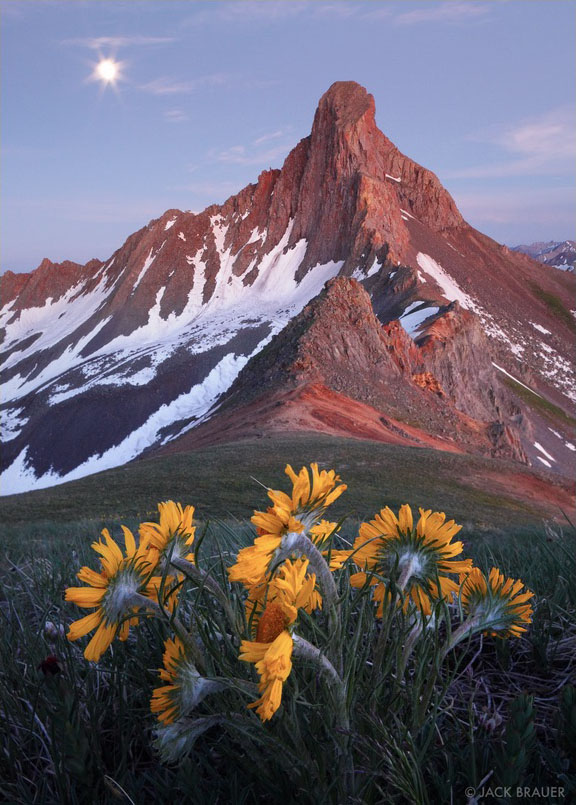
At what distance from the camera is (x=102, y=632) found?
0.98 m

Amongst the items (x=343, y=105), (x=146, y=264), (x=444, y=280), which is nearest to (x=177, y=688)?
(x=444, y=280)

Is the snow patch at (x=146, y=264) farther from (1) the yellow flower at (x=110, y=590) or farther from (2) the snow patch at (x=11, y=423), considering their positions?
(1) the yellow flower at (x=110, y=590)

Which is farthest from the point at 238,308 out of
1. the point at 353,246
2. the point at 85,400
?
the point at 85,400

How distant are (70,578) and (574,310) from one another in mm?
107608

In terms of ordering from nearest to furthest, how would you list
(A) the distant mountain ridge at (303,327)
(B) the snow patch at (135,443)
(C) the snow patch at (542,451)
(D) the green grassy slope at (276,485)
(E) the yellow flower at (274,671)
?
(E) the yellow flower at (274,671) < (D) the green grassy slope at (276,485) < (A) the distant mountain ridge at (303,327) < (B) the snow patch at (135,443) < (C) the snow patch at (542,451)

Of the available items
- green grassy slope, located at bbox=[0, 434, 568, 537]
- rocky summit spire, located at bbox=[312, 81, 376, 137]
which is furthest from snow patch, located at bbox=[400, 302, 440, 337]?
rocky summit spire, located at bbox=[312, 81, 376, 137]

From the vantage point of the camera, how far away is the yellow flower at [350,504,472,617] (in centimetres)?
108

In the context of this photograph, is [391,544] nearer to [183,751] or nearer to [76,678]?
[183,751]

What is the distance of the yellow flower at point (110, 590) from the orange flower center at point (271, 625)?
9.8 inches

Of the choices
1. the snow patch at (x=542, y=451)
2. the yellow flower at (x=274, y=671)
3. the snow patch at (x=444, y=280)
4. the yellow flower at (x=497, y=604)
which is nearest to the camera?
the yellow flower at (x=274, y=671)

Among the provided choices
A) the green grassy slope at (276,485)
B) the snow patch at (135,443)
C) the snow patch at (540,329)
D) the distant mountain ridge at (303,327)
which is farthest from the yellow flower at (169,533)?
the snow patch at (540,329)

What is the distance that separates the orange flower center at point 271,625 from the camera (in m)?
0.88

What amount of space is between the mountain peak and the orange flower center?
106 metres

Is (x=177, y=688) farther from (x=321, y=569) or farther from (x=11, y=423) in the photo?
(x=11, y=423)
